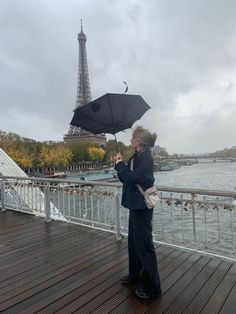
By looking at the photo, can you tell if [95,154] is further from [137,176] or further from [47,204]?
[137,176]

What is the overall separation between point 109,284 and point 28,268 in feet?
4.18

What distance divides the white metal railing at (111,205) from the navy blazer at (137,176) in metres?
1.32

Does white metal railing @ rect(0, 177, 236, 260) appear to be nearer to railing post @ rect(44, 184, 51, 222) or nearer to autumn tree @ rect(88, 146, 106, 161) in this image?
railing post @ rect(44, 184, 51, 222)

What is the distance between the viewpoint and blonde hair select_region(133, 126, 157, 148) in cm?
321

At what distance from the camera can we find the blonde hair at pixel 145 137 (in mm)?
Answer: 3209

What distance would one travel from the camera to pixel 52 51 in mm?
31812

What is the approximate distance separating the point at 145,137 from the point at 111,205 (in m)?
3.26

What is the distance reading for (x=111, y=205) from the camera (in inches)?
245

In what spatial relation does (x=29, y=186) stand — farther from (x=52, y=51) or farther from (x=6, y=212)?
(x=52, y=51)

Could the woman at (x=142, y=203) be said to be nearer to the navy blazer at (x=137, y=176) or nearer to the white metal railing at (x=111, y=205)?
the navy blazer at (x=137, y=176)

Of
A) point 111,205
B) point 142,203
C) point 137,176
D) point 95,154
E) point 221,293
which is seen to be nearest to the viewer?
point 137,176

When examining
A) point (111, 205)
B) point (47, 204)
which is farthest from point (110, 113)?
point (47, 204)

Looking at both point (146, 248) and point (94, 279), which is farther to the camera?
point (94, 279)

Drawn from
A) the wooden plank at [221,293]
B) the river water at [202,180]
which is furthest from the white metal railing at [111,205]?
the river water at [202,180]
